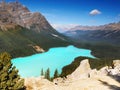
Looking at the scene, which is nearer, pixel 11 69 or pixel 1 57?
pixel 1 57

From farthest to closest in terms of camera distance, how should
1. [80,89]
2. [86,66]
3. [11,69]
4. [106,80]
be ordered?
1. [86,66]
2. [106,80]
3. [80,89]
4. [11,69]

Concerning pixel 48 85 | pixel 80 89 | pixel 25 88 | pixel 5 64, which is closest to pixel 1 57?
pixel 5 64

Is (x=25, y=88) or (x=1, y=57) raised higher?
(x=1, y=57)

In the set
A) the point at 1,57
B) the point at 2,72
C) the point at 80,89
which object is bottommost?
the point at 80,89

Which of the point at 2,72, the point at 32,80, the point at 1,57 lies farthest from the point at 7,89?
the point at 32,80

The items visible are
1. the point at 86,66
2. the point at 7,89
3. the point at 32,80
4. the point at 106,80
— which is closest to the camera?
the point at 7,89

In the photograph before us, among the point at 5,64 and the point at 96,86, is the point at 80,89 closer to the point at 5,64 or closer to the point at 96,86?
the point at 96,86
